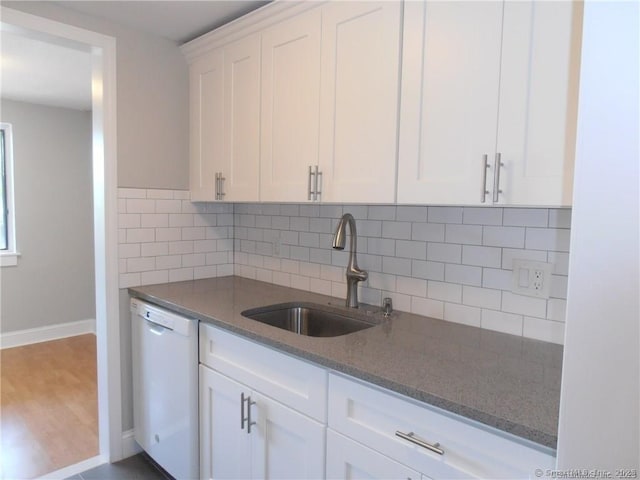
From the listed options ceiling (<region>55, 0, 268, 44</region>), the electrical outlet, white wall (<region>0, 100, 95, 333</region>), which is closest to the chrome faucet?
the electrical outlet

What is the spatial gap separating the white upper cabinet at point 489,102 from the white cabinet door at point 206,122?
1.14 meters

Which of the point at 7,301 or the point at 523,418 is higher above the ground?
the point at 523,418

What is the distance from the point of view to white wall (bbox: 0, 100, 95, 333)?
4012mm

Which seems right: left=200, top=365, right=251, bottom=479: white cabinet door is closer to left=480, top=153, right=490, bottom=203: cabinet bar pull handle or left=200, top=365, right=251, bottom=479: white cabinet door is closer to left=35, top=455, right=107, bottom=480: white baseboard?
left=35, top=455, right=107, bottom=480: white baseboard

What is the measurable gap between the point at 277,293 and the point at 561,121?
1.53 metres

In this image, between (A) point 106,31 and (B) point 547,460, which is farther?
(A) point 106,31

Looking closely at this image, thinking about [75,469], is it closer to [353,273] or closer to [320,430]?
[320,430]

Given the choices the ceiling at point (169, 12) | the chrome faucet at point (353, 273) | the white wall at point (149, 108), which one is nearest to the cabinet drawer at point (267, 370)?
the chrome faucet at point (353, 273)

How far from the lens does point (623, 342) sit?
61cm

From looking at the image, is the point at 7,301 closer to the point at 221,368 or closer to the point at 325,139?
the point at 221,368

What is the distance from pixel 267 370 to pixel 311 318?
1.81 feet

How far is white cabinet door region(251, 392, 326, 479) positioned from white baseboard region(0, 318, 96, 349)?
140 inches

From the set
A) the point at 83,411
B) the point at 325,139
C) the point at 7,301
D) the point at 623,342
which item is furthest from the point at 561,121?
the point at 7,301

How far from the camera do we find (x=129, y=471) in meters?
2.22
